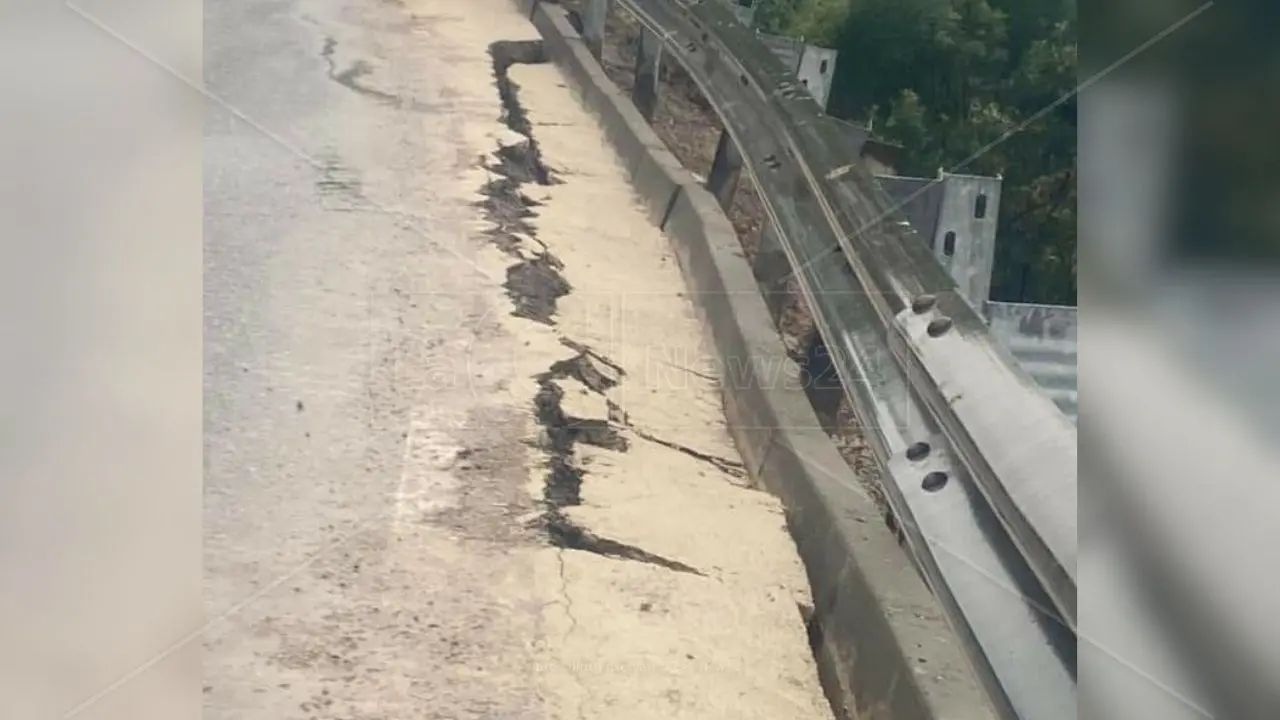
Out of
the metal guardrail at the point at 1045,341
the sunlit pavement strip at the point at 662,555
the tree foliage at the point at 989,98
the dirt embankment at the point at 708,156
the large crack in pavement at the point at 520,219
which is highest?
the tree foliage at the point at 989,98

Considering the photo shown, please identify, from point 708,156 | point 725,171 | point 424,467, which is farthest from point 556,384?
point 708,156

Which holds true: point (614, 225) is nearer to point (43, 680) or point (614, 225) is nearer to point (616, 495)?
point (616, 495)

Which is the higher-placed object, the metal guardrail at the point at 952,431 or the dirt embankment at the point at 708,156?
the metal guardrail at the point at 952,431

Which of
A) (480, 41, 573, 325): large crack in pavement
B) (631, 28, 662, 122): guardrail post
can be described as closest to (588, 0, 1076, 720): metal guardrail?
(480, 41, 573, 325): large crack in pavement

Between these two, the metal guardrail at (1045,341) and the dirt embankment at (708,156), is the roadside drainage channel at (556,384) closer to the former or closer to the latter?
the dirt embankment at (708,156)

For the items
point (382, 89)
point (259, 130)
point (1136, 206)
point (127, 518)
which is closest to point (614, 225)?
point (382, 89)

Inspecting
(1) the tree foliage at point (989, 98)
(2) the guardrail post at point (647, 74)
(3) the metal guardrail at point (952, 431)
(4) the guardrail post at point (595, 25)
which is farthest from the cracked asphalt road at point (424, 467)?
(4) the guardrail post at point (595, 25)

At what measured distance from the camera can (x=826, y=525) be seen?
2355 millimetres

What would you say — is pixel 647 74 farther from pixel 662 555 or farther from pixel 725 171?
pixel 662 555

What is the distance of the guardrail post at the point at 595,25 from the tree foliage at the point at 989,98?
4770mm

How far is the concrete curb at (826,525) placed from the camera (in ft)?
5.80

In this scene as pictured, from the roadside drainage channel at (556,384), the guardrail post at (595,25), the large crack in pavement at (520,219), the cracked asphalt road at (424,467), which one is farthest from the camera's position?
the guardrail post at (595,25)

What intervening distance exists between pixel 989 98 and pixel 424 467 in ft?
3.93

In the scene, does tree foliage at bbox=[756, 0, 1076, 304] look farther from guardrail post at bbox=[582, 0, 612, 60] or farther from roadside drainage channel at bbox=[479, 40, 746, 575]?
guardrail post at bbox=[582, 0, 612, 60]
